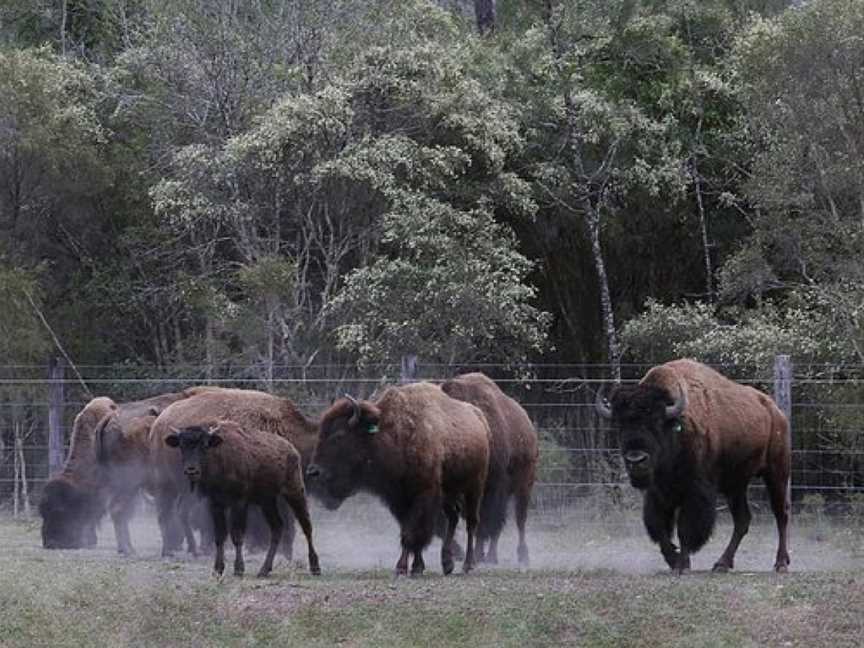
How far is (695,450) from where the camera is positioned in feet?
46.9

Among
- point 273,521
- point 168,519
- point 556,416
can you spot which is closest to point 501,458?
point 273,521

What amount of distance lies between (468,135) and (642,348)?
4172 mm

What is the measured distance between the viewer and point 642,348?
2419cm

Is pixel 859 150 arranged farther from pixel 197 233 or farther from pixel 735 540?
pixel 197 233

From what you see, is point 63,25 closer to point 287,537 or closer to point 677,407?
point 287,537

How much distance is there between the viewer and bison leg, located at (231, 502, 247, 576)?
14.0 m

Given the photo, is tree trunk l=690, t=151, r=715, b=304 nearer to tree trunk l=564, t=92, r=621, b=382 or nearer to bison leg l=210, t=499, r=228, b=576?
tree trunk l=564, t=92, r=621, b=382

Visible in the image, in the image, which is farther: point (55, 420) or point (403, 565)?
point (55, 420)

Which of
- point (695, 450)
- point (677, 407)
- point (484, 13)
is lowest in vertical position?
point (695, 450)

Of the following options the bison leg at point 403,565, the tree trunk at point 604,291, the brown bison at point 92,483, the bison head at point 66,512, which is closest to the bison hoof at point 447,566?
the bison leg at point 403,565

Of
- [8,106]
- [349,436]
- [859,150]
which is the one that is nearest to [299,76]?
[8,106]

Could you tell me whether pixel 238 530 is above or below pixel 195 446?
below

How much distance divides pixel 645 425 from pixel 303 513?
10.6ft

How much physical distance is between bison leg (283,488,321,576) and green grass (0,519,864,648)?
35.6 inches
